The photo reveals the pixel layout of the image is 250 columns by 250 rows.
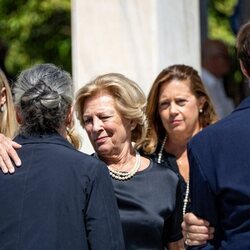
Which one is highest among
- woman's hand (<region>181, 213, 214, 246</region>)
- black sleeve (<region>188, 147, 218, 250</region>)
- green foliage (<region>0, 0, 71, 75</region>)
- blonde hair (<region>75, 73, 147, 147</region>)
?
blonde hair (<region>75, 73, 147, 147</region>)

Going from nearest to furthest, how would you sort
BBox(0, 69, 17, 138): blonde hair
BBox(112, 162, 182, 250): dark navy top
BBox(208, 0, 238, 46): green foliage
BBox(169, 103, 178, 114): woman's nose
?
BBox(112, 162, 182, 250): dark navy top, BBox(0, 69, 17, 138): blonde hair, BBox(169, 103, 178, 114): woman's nose, BBox(208, 0, 238, 46): green foliage

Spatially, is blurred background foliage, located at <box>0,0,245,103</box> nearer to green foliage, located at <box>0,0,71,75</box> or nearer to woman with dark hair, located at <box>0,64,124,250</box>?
green foliage, located at <box>0,0,71,75</box>

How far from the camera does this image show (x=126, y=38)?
23.1 feet

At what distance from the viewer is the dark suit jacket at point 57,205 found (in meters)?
4.18

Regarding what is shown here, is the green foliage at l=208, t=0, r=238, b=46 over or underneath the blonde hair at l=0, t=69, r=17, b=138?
underneath

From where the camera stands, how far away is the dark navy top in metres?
4.79

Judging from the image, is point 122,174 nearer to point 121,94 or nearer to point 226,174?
point 121,94

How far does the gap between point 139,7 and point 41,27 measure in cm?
1374

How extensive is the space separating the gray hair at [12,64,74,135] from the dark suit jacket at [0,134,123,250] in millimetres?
123

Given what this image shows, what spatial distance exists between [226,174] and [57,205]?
2.34 ft

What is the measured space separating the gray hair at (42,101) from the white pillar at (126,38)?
99.0 inches

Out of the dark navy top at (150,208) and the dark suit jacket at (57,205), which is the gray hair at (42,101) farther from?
the dark navy top at (150,208)

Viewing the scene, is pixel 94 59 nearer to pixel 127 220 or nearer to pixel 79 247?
pixel 127 220

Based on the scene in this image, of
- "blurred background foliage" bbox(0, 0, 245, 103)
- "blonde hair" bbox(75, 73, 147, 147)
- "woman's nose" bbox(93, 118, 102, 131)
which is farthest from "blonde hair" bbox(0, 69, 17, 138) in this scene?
"blurred background foliage" bbox(0, 0, 245, 103)
